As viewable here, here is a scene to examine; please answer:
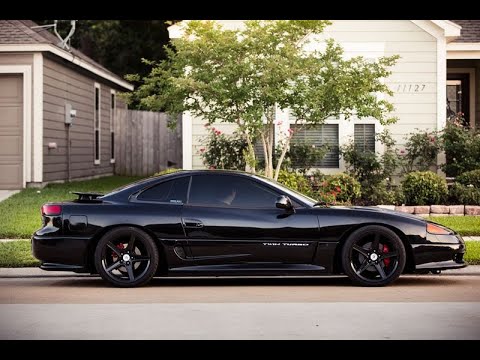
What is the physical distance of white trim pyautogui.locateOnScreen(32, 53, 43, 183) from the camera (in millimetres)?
22516

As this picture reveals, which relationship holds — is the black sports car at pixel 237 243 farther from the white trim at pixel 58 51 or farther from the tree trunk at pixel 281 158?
the white trim at pixel 58 51

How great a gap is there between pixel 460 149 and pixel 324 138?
2746 millimetres

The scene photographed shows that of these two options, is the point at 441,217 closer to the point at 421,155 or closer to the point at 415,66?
the point at 421,155

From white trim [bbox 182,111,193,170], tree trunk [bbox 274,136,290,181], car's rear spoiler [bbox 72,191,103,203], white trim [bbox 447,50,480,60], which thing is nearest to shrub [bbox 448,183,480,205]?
tree trunk [bbox 274,136,290,181]

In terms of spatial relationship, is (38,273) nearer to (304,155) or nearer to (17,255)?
(17,255)

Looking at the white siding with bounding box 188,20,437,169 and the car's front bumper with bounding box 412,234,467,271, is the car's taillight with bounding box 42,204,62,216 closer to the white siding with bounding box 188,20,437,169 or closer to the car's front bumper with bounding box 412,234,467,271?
the car's front bumper with bounding box 412,234,467,271

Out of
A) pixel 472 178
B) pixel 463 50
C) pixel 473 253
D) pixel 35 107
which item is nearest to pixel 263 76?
pixel 472 178

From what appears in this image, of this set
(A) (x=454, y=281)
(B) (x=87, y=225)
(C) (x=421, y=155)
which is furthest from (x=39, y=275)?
(C) (x=421, y=155)

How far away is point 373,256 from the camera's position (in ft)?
34.4

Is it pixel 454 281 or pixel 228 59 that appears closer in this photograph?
pixel 454 281

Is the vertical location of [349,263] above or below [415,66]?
below

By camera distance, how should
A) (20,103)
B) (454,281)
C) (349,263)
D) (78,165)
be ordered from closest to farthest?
(349,263) < (454,281) < (20,103) < (78,165)
